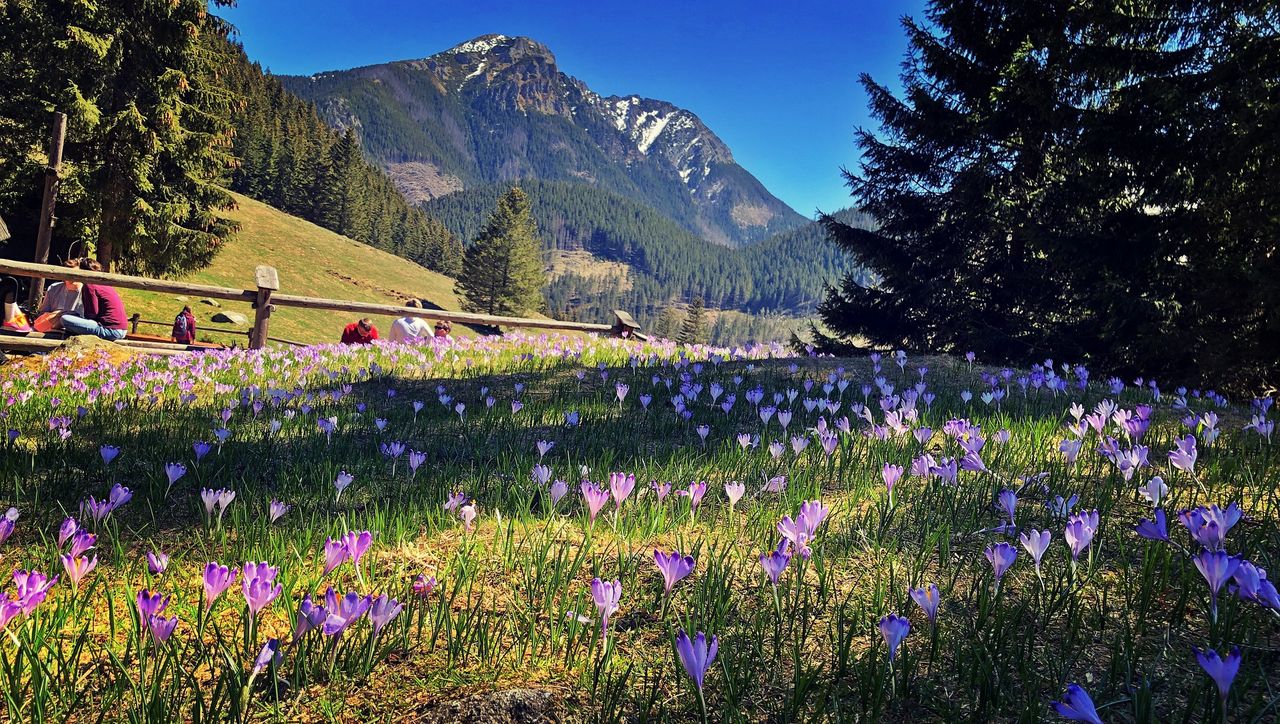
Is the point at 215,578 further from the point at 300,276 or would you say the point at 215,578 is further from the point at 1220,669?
the point at 300,276

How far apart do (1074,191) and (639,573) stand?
11597 millimetres

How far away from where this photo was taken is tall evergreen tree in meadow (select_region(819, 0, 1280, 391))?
7777 millimetres

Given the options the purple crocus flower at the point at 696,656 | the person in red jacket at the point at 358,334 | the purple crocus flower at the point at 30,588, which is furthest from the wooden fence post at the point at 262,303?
the purple crocus flower at the point at 696,656

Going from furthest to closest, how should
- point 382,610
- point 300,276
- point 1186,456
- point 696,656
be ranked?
point 300,276 → point 1186,456 → point 382,610 → point 696,656

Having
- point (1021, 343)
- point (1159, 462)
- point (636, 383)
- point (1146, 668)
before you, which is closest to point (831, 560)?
point (1146, 668)

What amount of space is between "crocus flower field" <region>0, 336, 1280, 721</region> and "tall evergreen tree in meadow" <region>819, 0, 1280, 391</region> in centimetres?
581

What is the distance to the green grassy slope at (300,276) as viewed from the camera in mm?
30234

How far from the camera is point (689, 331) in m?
83.5

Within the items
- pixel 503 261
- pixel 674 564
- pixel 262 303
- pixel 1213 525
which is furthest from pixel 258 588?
pixel 503 261

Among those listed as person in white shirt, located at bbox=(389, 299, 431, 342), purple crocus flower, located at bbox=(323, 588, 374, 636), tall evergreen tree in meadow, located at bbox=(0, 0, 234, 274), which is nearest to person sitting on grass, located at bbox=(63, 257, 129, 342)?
person in white shirt, located at bbox=(389, 299, 431, 342)

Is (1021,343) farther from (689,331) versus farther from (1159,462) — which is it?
(689,331)

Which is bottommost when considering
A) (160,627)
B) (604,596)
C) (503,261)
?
(160,627)

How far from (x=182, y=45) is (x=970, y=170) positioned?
74.6 ft

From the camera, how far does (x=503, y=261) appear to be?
182 ft
